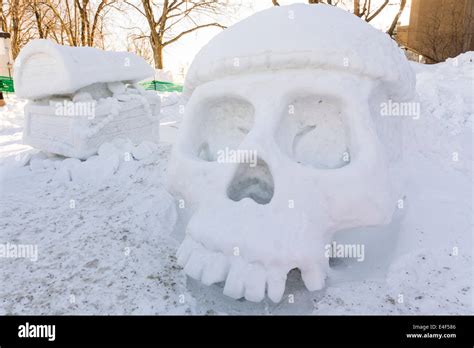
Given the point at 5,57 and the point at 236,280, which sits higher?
the point at 5,57

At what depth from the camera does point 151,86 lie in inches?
451

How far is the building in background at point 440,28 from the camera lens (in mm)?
10852

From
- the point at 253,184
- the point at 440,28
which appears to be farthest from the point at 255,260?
the point at 440,28

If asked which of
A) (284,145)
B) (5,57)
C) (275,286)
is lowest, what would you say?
(275,286)

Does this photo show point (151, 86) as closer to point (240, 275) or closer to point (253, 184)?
point (253, 184)

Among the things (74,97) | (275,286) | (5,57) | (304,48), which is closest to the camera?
(275,286)

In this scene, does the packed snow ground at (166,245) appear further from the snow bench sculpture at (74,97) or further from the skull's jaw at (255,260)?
the snow bench sculpture at (74,97)

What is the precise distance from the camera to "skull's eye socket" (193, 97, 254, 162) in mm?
2201

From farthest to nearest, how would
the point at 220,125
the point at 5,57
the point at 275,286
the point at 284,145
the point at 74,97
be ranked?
the point at 5,57
the point at 74,97
the point at 220,125
the point at 284,145
the point at 275,286

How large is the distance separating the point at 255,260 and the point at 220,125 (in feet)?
3.19

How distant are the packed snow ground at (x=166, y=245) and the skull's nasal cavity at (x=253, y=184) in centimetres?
42

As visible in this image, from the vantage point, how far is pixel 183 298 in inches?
69.2
